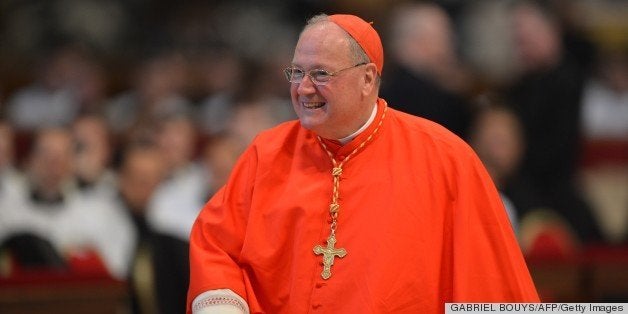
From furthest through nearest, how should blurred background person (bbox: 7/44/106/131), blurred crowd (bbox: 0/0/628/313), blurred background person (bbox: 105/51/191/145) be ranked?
blurred background person (bbox: 7/44/106/131), blurred background person (bbox: 105/51/191/145), blurred crowd (bbox: 0/0/628/313)

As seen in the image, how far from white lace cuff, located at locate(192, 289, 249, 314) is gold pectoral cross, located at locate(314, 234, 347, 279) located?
0.34 m

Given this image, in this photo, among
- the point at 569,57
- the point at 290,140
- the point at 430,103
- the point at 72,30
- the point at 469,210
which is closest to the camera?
the point at 469,210

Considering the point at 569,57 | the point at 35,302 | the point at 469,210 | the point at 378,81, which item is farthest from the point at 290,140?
the point at 569,57

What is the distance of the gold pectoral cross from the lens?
18.5 feet

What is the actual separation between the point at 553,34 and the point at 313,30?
5.36 m

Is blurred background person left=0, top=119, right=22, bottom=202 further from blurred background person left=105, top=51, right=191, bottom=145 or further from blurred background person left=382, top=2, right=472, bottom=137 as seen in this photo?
blurred background person left=382, top=2, right=472, bottom=137

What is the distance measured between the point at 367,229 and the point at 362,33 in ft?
2.51

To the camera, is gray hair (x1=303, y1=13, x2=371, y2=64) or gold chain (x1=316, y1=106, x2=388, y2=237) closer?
gray hair (x1=303, y1=13, x2=371, y2=64)

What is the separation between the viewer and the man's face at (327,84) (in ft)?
18.3

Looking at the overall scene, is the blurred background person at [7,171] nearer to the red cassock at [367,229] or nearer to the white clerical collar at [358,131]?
the red cassock at [367,229]

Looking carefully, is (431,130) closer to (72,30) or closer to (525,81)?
(525,81)

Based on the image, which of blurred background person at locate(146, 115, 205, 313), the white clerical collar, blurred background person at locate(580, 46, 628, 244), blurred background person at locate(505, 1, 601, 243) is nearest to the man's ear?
the white clerical collar

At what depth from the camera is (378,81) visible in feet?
19.1

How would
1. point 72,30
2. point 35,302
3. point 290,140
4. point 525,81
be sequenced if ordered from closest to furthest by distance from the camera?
1. point 290,140
2. point 35,302
3. point 525,81
4. point 72,30
